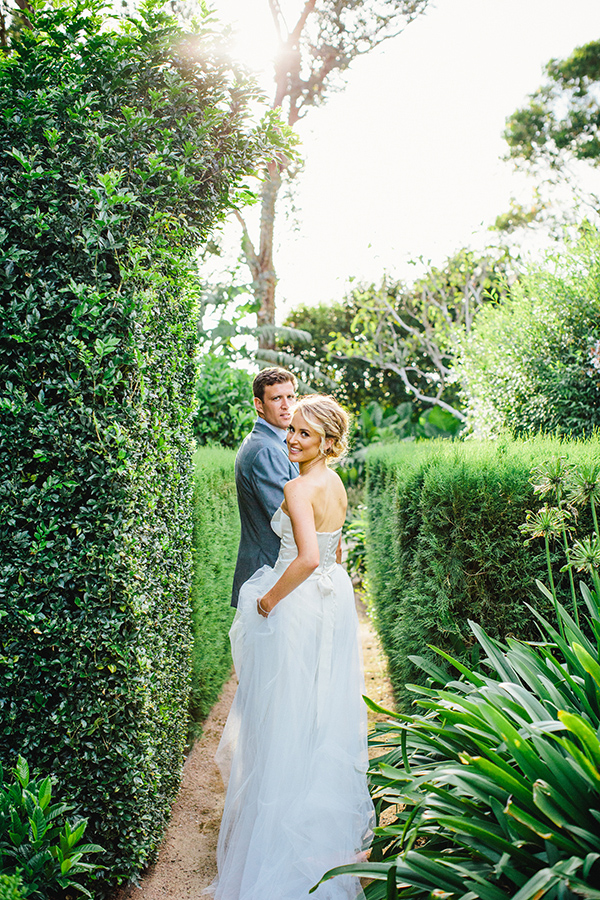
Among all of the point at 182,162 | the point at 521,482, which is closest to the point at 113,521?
the point at 182,162

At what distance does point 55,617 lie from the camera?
8.92 feet

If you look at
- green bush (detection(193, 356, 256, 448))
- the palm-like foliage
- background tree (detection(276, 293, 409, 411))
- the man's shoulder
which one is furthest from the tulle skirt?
background tree (detection(276, 293, 409, 411))

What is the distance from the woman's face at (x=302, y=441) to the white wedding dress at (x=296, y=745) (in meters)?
0.35

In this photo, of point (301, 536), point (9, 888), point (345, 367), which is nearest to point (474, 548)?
point (301, 536)

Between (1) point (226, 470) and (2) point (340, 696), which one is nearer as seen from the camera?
(2) point (340, 696)

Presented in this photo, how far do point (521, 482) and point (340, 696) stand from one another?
168cm

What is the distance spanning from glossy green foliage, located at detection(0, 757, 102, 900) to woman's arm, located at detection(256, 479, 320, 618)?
4.42 feet

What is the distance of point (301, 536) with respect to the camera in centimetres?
284

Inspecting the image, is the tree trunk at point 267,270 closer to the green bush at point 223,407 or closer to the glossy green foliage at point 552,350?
the green bush at point 223,407

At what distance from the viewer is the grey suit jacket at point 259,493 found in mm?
3635

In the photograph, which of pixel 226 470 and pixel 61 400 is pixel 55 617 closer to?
pixel 61 400

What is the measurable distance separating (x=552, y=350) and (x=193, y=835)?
5.73 metres

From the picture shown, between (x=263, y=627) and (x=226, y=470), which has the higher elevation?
(x=226, y=470)

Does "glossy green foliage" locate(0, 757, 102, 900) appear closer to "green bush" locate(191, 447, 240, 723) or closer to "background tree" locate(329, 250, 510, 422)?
"green bush" locate(191, 447, 240, 723)
